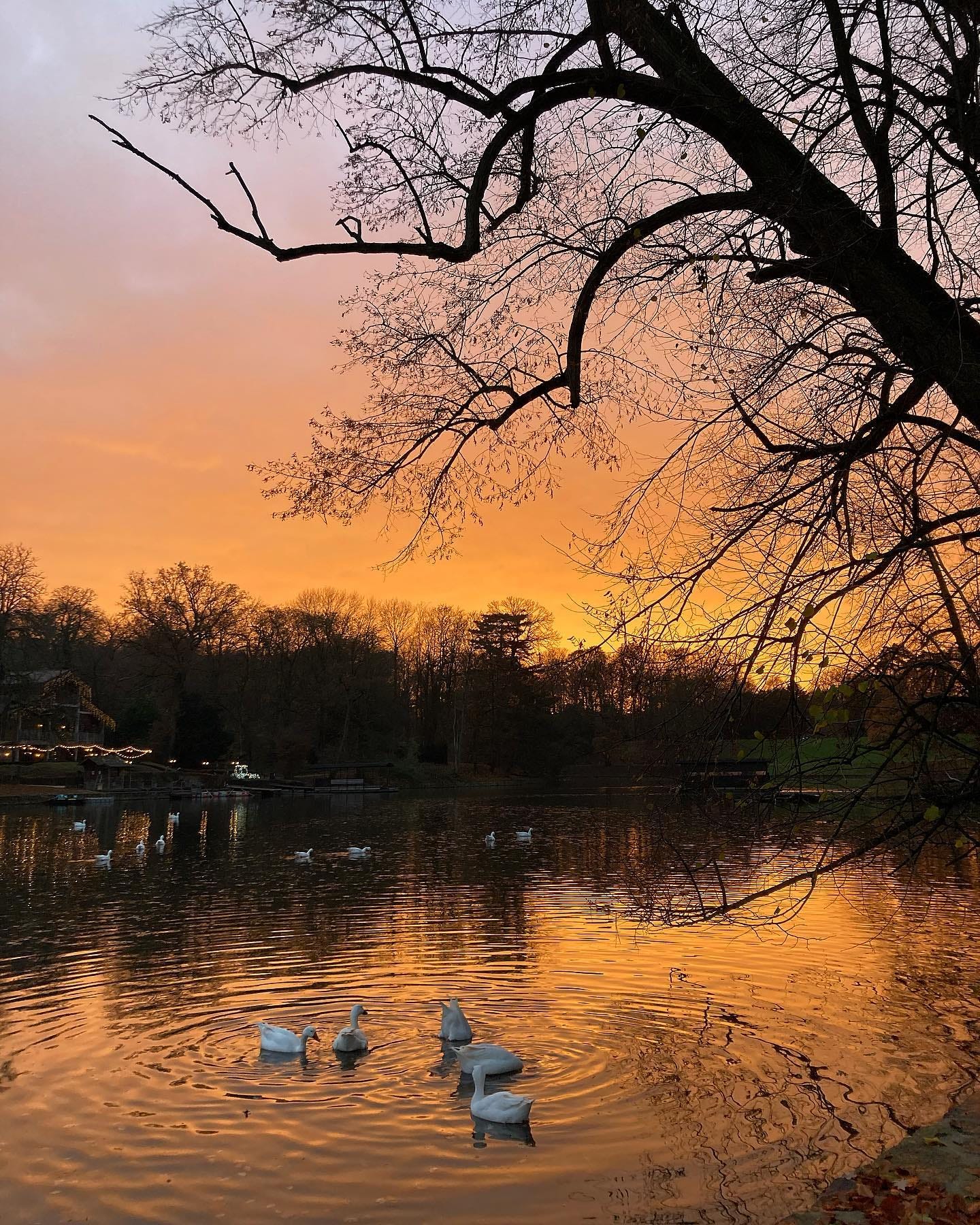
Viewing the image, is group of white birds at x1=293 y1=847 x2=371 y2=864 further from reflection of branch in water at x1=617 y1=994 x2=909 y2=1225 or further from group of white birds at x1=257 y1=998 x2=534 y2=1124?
reflection of branch in water at x1=617 y1=994 x2=909 y2=1225

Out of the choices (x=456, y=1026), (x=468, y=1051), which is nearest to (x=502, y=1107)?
(x=468, y=1051)

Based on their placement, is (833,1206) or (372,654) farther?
(372,654)

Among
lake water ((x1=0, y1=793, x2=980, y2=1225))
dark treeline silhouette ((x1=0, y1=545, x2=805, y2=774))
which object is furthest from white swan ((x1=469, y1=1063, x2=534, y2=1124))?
dark treeline silhouette ((x1=0, y1=545, x2=805, y2=774))

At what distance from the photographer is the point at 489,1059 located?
9.23m

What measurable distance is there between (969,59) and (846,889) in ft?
60.4

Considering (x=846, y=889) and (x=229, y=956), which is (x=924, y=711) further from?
(x=846, y=889)

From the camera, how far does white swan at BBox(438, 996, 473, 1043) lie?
1011 cm

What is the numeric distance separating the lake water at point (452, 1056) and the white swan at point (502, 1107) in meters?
0.11

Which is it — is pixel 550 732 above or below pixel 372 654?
below

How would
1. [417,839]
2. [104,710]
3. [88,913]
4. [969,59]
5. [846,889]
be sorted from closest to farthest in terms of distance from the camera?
[969,59] < [88,913] < [846,889] < [417,839] < [104,710]

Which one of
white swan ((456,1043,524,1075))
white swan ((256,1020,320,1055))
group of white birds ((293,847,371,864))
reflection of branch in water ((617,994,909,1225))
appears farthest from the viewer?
group of white birds ((293,847,371,864))

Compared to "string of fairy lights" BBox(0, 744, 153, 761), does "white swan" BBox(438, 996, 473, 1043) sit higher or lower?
lower

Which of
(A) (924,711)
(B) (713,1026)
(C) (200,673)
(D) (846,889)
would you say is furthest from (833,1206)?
(C) (200,673)

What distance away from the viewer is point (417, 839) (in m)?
34.3
